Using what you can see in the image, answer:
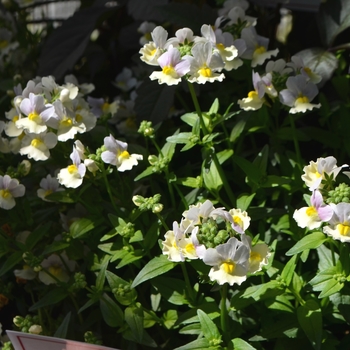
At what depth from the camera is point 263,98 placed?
36.2 inches

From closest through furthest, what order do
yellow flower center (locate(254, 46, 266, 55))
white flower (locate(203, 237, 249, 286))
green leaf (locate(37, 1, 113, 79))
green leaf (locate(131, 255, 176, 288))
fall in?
white flower (locate(203, 237, 249, 286)), green leaf (locate(131, 255, 176, 288)), yellow flower center (locate(254, 46, 266, 55)), green leaf (locate(37, 1, 113, 79))

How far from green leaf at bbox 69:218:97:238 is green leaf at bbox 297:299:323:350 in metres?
0.31

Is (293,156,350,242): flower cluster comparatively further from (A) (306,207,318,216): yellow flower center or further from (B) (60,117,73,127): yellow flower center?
(B) (60,117,73,127): yellow flower center

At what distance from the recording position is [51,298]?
87cm

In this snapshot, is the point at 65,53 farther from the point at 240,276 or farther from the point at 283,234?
the point at 240,276

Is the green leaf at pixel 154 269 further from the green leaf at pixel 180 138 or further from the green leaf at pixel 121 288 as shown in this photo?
the green leaf at pixel 180 138

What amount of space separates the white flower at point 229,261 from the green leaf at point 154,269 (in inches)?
4.3

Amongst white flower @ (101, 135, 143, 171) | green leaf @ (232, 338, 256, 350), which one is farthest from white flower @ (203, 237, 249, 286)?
white flower @ (101, 135, 143, 171)

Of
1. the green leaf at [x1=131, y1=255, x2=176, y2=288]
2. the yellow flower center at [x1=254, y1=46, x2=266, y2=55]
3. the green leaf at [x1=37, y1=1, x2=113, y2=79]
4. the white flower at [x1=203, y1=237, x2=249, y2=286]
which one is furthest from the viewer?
the green leaf at [x1=37, y1=1, x2=113, y2=79]

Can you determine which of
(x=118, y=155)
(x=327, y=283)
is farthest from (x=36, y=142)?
(x=327, y=283)

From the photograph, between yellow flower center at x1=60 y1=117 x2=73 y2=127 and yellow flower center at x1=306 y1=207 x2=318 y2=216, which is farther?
yellow flower center at x1=60 y1=117 x2=73 y2=127

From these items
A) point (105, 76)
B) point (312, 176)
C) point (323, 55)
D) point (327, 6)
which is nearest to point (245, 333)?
point (312, 176)

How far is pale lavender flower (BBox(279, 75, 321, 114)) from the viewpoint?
0.89 meters

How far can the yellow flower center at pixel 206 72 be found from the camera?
824mm
